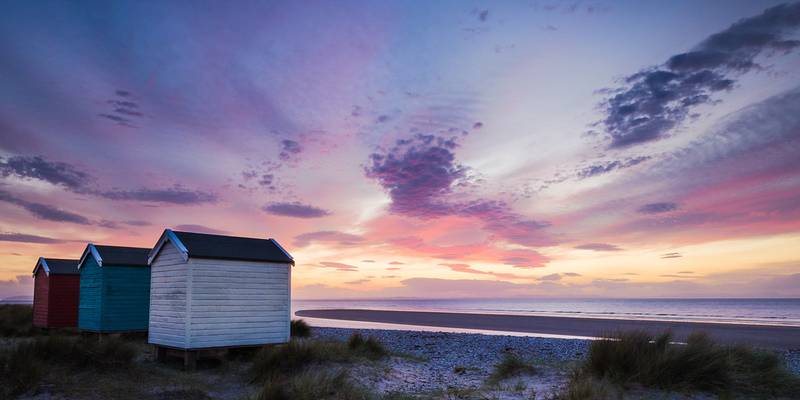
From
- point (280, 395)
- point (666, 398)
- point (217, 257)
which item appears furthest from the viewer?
point (217, 257)

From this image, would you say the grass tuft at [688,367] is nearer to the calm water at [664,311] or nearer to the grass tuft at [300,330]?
the grass tuft at [300,330]

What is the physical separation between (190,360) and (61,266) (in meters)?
14.2

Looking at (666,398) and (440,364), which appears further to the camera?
(440,364)

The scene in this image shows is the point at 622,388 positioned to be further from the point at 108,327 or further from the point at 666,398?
the point at 108,327

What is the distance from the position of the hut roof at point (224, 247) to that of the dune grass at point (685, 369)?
1012cm

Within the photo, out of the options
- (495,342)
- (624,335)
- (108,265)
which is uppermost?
(108,265)

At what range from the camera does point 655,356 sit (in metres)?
10.8

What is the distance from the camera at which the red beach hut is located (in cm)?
2503

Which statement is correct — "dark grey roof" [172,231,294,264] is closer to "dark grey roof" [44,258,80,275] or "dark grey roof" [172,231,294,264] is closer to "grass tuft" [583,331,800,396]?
"grass tuft" [583,331,800,396]

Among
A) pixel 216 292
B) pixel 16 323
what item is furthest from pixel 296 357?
pixel 16 323

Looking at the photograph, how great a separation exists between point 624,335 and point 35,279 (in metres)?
28.1

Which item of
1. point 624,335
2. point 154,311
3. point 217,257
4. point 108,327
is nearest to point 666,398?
point 624,335

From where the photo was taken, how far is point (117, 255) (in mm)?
21750

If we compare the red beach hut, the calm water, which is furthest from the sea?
the red beach hut
